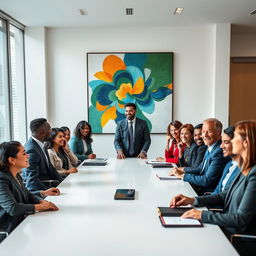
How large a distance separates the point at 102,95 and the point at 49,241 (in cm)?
452

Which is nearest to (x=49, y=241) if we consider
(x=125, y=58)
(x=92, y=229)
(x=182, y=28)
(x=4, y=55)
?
(x=92, y=229)

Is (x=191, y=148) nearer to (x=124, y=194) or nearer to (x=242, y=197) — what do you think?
(x=124, y=194)

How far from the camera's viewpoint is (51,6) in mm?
4625

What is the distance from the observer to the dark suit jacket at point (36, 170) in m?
2.93

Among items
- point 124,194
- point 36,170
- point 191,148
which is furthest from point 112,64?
point 124,194

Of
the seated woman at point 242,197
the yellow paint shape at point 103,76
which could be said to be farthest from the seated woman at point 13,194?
the yellow paint shape at point 103,76

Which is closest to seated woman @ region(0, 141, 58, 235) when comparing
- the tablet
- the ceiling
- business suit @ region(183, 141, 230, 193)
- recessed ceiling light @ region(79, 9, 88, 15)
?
the tablet

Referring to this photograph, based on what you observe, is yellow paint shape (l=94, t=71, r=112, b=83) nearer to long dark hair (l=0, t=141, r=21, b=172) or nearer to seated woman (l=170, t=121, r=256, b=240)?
long dark hair (l=0, t=141, r=21, b=172)

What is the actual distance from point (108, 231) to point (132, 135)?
3215mm

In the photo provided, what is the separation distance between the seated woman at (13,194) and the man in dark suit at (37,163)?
1.70 feet

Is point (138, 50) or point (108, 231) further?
point (138, 50)

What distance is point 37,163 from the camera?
3055mm

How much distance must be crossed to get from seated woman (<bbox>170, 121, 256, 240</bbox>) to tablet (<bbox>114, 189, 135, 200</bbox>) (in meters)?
0.41

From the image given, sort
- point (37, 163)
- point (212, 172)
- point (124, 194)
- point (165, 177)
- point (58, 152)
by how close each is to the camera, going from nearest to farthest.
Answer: point (124, 194) < point (212, 172) < point (37, 163) < point (165, 177) < point (58, 152)
